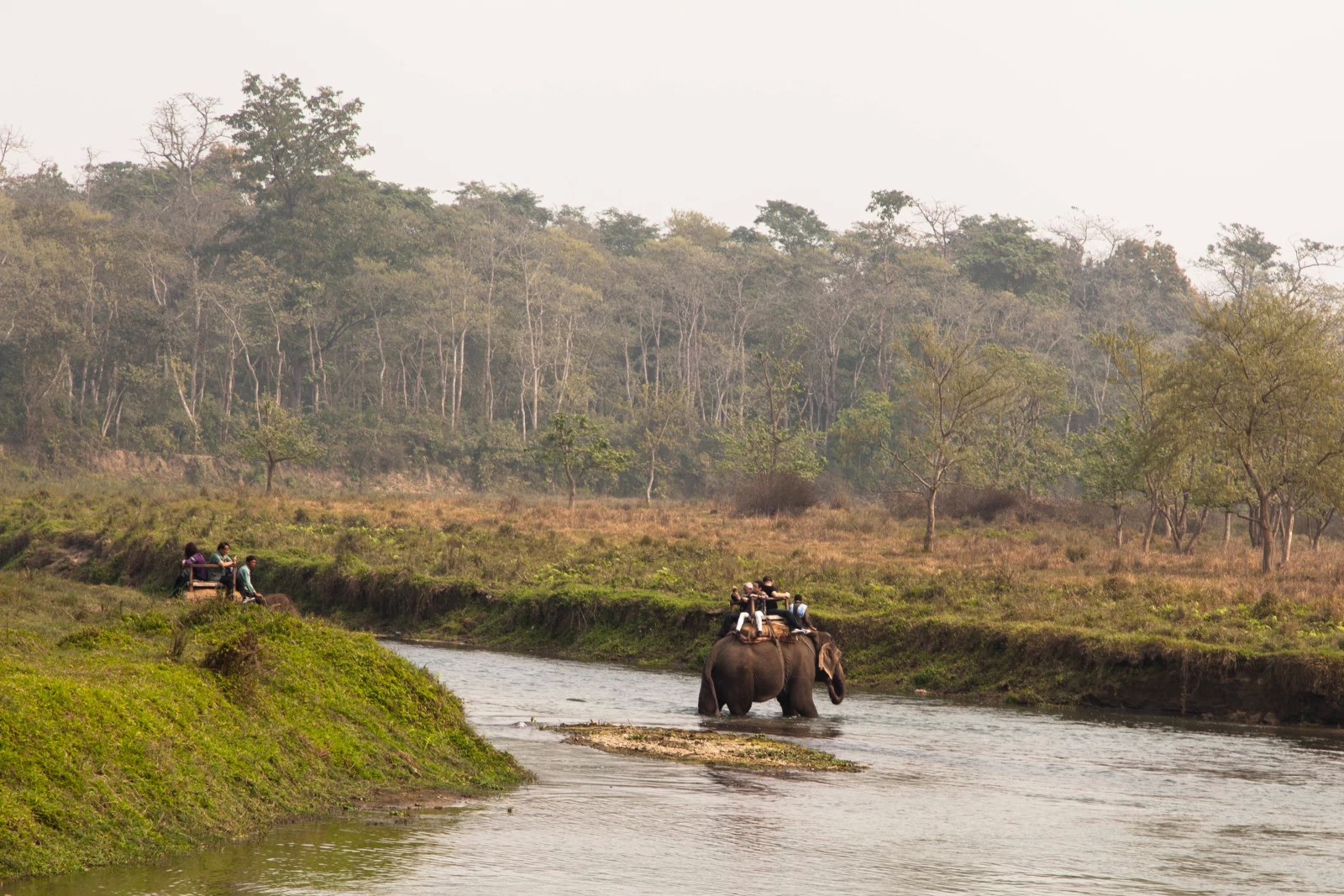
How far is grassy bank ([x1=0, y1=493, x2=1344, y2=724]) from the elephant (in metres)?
5.08

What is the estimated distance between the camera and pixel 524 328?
89812 mm

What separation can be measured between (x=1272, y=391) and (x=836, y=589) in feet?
48.2

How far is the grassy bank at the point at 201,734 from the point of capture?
10.2 m

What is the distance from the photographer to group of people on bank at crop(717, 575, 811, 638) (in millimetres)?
21031

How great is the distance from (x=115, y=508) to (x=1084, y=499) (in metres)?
34.0

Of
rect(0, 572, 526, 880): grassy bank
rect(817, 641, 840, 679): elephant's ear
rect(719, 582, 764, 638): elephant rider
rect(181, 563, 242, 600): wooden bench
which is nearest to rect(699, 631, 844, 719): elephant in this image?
rect(719, 582, 764, 638): elephant rider

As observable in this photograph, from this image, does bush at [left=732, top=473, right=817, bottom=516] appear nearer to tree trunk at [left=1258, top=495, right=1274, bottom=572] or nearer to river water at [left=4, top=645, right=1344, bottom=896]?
tree trunk at [left=1258, top=495, right=1274, bottom=572]

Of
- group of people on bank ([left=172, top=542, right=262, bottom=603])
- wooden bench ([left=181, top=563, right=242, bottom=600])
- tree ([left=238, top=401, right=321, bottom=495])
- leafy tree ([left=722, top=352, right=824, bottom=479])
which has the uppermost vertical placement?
leafy tree ([left=722, top=352, right=824, bottom=479])

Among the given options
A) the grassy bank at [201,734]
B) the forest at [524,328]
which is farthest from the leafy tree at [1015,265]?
the grassy bank at [201,734]

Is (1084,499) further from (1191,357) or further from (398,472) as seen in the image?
(398,472)

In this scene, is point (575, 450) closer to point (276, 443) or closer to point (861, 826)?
point (276, 443)

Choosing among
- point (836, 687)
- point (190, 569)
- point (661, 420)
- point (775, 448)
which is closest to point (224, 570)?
point (190, 569)

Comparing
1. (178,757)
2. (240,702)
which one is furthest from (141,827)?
(240,702)

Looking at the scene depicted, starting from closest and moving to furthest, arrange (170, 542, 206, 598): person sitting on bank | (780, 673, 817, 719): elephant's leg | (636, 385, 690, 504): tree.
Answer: (780, 673, 817, 719): elephant's leg < (170, 542, 206, 598): person sitting on bank < (636, 385, 690, 504): tree
